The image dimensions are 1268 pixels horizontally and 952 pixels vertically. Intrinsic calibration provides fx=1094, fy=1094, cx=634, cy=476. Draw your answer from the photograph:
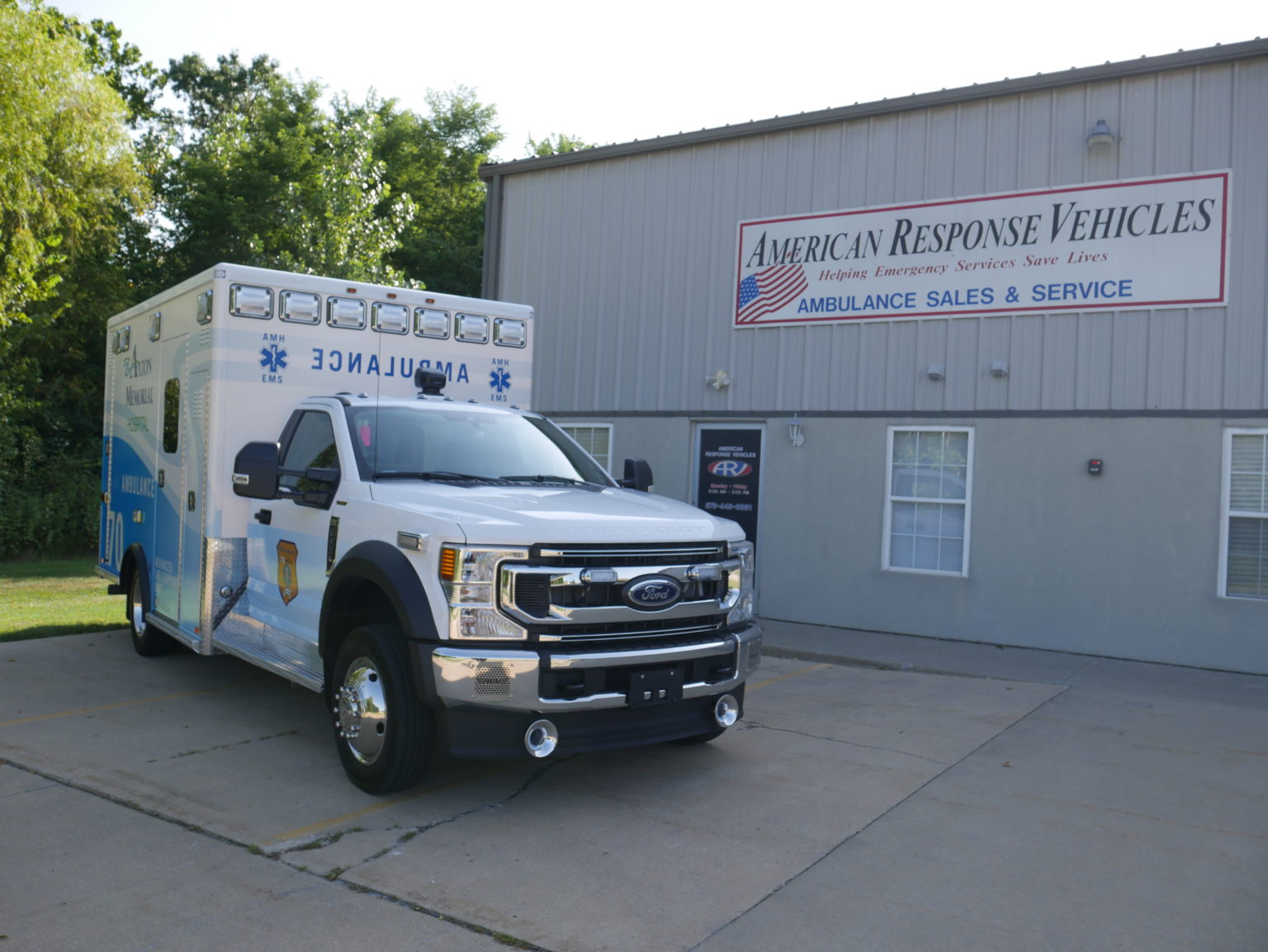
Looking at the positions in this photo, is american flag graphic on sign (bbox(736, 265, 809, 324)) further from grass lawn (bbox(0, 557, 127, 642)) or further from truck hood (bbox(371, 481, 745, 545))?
grass lawn (bbox(0, 557, 127, 642))

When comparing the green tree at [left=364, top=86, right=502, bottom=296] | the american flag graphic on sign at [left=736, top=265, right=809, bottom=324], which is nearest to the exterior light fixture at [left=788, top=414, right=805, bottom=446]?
the american flag graphic on sign at [left=736, top=265, right=809, bottom=324]

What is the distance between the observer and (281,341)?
745 cm

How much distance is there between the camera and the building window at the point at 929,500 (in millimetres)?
11594

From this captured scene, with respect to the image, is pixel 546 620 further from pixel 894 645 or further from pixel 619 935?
pixel 894 645

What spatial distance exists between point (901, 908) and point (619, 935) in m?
1.17

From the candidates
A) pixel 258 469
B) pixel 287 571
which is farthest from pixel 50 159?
pixel 258 469

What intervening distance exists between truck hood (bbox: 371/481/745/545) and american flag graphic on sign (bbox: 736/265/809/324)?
707 cm

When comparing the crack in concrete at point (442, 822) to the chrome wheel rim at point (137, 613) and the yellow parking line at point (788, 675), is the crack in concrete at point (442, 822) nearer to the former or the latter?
the yellow parking line at point (788, 675)

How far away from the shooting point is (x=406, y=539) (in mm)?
5410

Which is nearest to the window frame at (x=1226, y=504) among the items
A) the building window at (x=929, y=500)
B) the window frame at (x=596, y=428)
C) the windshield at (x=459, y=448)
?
the building window at (x=929, y=500)

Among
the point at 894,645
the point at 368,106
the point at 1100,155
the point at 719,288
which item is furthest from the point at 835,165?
the point at 368,106

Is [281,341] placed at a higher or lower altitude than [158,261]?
lower

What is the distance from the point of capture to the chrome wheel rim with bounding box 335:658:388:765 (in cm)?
553

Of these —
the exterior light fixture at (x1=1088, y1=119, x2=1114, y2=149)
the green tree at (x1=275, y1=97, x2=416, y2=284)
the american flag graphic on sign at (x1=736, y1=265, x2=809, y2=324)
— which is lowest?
the american flag graphic on sign at (x1=736, y1=265, x2=809, y2=324)
